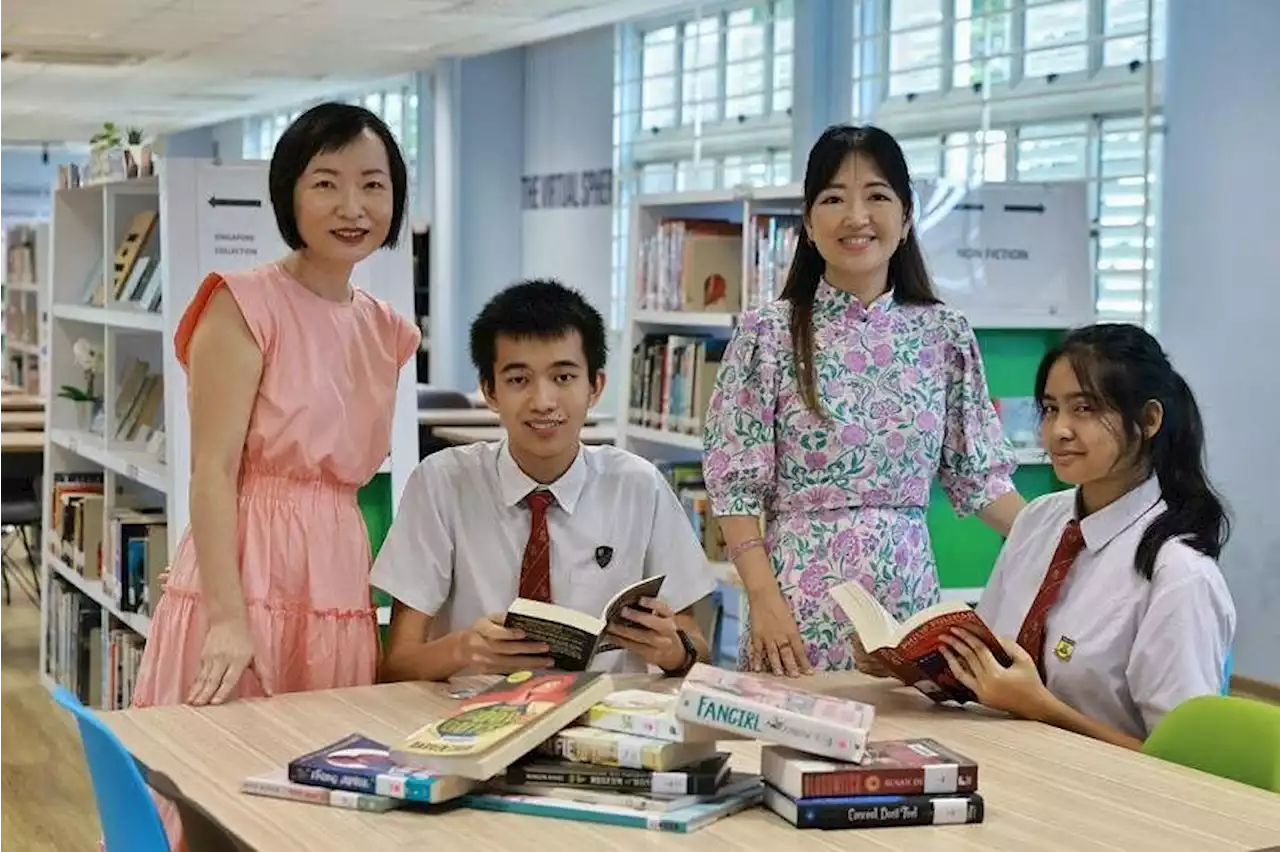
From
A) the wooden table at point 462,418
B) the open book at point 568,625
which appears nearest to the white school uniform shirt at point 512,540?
the open book at point 568,625

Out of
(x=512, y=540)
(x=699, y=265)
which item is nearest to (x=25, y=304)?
(x=699, y=265)

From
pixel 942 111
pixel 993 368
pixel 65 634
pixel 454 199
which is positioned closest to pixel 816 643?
pixel 993 368

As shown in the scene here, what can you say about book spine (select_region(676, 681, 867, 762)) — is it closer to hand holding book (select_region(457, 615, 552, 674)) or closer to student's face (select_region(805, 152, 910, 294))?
hand holding book (select_region(457, 615, 552, 674))

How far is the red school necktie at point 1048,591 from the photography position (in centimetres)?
265

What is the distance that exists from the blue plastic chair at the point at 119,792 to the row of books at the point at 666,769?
122 mm

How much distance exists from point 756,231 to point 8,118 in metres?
13.1

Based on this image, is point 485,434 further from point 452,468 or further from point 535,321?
point 535,321

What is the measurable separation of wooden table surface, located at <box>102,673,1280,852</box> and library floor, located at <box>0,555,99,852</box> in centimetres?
239

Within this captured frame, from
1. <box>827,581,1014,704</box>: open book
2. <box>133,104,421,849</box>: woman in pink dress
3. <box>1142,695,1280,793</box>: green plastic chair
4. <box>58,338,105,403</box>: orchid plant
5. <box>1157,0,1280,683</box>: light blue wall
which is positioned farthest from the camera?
<box>58,338,105,403</box>: orchid plant

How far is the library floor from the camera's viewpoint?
187 inches

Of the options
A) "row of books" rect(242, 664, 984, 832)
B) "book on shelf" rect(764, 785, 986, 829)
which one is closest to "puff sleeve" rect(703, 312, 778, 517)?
"row of books" rect(242, 664, 984, 832)

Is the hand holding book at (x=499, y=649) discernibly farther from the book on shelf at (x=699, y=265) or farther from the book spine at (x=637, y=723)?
the book on shelf at (x=699, y=265)

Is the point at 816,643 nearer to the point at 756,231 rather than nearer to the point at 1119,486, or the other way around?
the point at 1119,486

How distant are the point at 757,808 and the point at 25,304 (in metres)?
11.7
